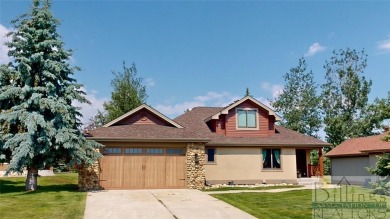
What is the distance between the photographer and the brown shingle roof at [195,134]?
19203 millimetres

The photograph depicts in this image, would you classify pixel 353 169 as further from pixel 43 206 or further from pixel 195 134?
pixel 43 206

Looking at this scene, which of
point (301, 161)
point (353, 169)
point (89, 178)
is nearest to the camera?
point (89, 178)

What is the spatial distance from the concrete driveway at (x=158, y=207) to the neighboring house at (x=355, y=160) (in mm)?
13721

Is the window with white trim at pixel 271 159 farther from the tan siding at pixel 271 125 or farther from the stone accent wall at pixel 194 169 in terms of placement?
the stone accent wall at pixel 194 169

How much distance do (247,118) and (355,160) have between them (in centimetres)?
925

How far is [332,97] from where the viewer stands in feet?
141

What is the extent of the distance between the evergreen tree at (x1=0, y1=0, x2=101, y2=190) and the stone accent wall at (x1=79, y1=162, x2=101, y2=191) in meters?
0.74

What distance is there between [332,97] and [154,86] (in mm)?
21816

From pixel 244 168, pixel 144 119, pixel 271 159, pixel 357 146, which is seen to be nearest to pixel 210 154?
pixel 244 168

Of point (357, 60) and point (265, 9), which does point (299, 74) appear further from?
point (265, 9)

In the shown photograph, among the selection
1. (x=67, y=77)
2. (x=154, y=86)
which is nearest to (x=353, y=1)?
(x=67, y=77)

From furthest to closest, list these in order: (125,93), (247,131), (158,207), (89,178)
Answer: (125,93), (247,131), (89,178), (158,207)

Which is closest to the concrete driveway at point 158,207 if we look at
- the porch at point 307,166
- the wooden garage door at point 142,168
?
the wooden garage door at point 142,168

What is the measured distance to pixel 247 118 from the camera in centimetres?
2391
